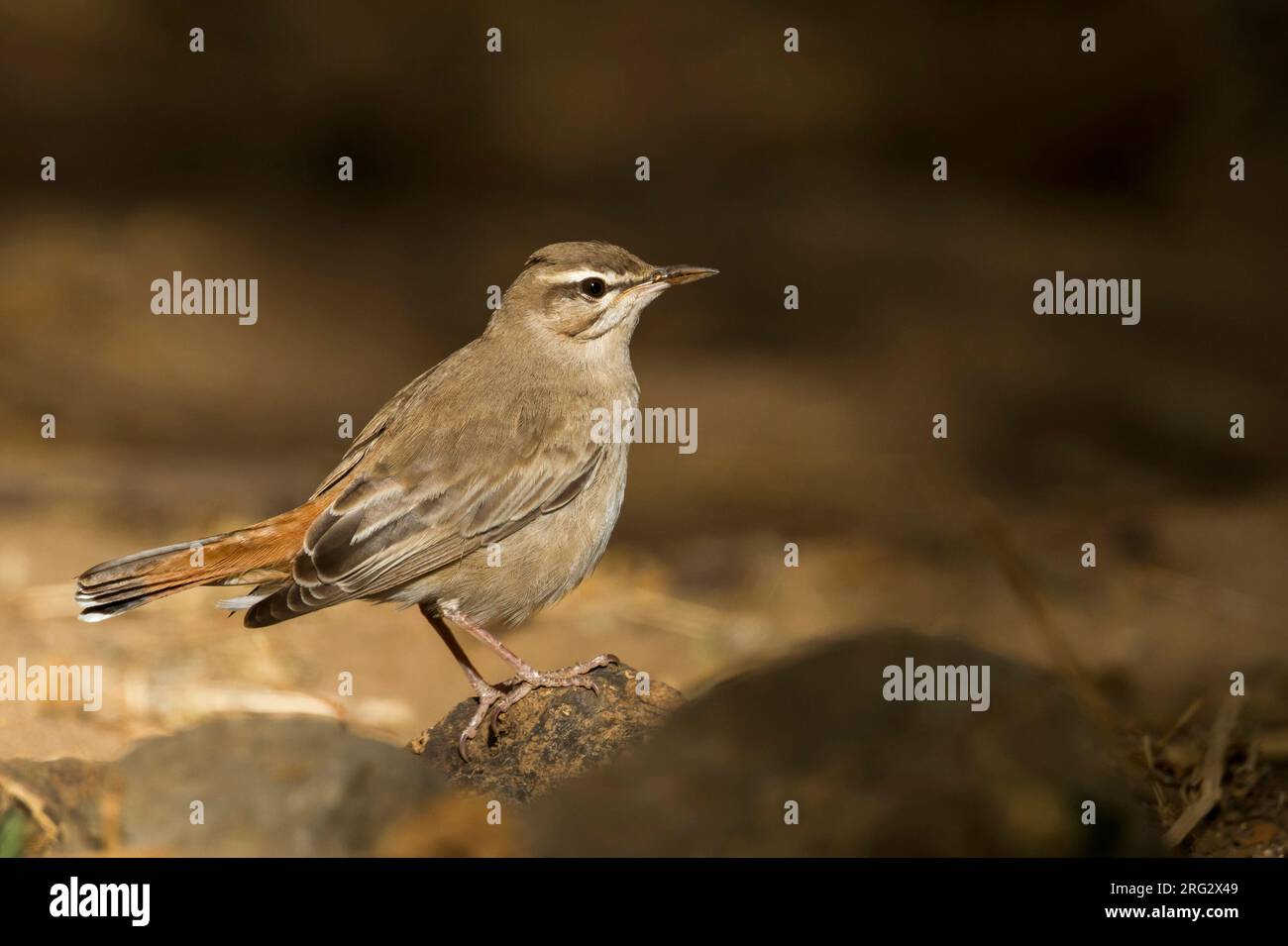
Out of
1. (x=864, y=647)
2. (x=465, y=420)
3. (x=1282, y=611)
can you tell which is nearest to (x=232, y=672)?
(x=465, y=420)

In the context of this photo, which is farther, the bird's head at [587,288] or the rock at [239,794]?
the bird's head at [587,288]

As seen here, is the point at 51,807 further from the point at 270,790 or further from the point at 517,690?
the point at 517,690

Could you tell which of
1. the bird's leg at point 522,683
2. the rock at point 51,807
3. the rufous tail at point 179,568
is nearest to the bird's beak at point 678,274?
the bird's leg at point 522,683

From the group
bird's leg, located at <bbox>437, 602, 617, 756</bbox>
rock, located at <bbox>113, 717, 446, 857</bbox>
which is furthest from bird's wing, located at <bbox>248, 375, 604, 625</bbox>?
rock, located at <bbox>113, 717, 446, 857</bbox>

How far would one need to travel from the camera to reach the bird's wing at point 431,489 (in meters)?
5.42

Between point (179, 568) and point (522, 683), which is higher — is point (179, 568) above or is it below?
above

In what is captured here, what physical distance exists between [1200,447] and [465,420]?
21.0ft

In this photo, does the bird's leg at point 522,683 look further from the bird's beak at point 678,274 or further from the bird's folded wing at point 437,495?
the bird's beak at point 678,274

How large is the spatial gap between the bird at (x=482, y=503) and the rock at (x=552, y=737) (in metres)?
0.06

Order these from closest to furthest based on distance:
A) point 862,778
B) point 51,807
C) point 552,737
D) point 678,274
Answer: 1. point 862,778
2. point 51,807
3. point 552,737
4. point 678,274

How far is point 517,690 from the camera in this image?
5.39 metres

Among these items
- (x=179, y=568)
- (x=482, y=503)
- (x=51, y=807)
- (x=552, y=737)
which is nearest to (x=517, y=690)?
(x=552, y=737)

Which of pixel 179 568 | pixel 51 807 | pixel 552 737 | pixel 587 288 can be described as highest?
pixel 587 288

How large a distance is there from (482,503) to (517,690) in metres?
0.74
